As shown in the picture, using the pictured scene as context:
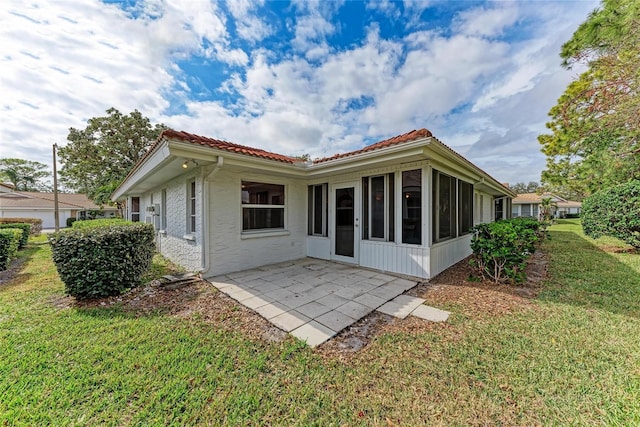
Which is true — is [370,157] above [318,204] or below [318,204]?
above

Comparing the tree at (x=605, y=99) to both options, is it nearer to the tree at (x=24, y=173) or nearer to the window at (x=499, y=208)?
the window at (x=499, y=208)

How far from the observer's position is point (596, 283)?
16.4ft

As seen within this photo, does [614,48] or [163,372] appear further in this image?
[614,48]

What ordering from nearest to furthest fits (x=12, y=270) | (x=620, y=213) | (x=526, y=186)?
1. (x=12, y=270)
2. (x=620, y=213)
3. (x=526, y=186)

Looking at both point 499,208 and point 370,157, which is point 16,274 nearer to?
point 370,157

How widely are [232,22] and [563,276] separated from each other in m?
10.7

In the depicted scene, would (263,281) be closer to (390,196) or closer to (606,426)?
(390,196)

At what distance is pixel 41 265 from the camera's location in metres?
7.08

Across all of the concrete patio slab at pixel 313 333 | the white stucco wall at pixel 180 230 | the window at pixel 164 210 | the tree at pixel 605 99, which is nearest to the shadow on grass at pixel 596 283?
the concrete patio slab at pixel 313 333

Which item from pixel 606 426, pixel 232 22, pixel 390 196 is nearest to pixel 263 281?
pixel 390 196

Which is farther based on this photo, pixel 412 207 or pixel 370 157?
pixel 412 207

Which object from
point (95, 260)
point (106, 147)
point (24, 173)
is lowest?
point (95, 260)

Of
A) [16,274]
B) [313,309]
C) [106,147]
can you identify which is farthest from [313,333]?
[106,147]

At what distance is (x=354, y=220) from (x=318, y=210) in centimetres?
141
